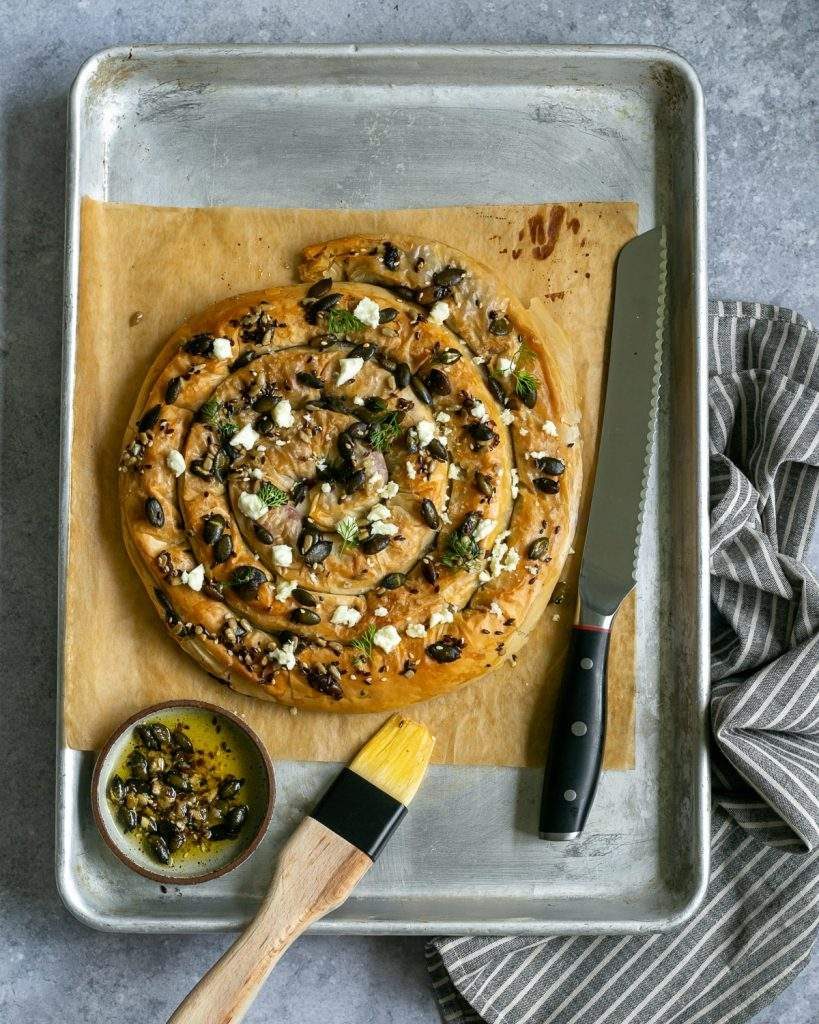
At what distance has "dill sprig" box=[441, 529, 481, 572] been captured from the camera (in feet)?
10.2

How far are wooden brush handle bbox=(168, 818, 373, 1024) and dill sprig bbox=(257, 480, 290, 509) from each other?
102 centimetres

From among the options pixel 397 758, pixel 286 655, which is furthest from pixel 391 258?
pixel 397 758

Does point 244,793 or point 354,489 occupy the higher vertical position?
point 354,489

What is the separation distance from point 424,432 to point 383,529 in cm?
33

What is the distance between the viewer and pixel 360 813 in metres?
3.18

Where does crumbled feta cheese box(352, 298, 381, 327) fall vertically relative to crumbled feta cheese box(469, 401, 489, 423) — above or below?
above

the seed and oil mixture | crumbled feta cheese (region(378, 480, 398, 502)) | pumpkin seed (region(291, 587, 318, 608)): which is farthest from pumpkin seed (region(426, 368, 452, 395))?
the seed and oil mixture

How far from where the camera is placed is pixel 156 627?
10.9 ft

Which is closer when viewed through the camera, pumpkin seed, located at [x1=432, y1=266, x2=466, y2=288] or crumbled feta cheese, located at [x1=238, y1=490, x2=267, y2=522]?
crumbled feta cheese, located at [x1=238, y1=490, x2=267, y2=522]

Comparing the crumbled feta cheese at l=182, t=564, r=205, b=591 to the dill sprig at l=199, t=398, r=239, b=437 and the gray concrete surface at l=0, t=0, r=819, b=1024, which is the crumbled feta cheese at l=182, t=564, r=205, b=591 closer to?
the dill sprig at l=199, t=398, r=239, b=437

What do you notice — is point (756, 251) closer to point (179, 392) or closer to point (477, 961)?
point (179, 392)

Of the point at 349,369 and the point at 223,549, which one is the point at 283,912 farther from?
the point at 349,369

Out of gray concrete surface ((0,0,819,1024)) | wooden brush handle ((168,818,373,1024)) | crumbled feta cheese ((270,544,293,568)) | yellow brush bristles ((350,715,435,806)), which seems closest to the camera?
wooden brush handle ((168,818,373,1024))

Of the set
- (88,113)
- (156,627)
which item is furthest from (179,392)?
(88,113)
